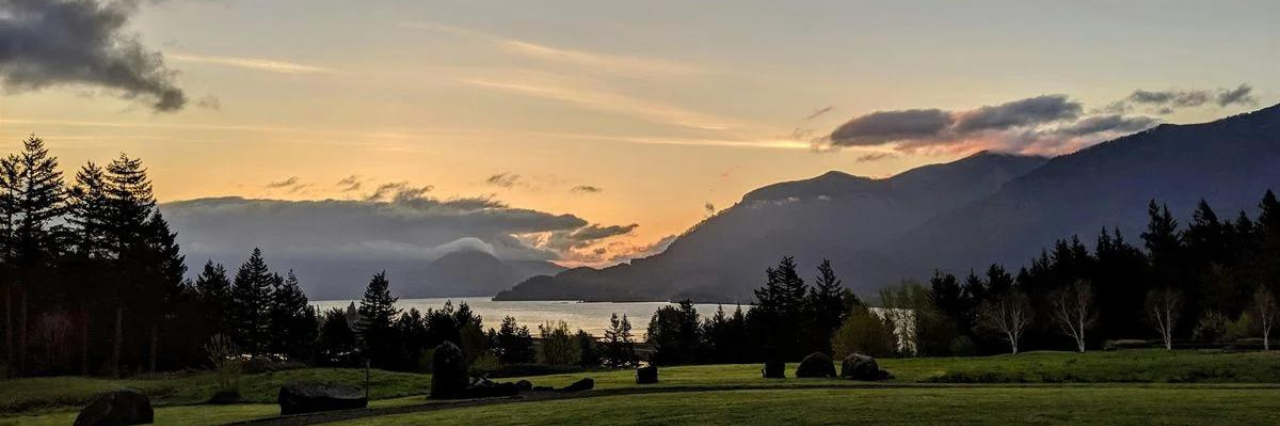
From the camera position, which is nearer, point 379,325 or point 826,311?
point 379,325

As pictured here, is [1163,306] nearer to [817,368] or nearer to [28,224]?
[817,368]

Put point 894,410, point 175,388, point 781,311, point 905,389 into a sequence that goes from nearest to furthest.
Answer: point 894,410, point 905,389, point 175,388, point 781,311

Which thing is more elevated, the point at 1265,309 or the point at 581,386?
the point at 1265,309

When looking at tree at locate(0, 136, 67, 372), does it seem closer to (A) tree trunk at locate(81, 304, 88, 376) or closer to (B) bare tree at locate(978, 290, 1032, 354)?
(A) tree trunk at locate(81, 304, 88, 376)

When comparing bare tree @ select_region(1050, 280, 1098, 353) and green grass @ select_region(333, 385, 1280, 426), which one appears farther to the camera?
bare tree @ select_region(1050, 280, 1098, 353)

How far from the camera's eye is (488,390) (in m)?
45.2

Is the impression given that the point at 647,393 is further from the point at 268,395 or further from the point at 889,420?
the point at 268,395

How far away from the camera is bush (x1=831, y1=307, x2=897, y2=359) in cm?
10244

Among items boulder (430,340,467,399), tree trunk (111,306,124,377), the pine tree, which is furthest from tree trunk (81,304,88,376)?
boulder (430,340,467,399)

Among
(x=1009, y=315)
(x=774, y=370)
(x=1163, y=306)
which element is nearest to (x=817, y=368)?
(x=774, y=370)

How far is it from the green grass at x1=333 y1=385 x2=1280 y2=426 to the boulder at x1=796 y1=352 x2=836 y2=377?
1548cm

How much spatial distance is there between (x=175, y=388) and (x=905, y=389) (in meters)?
49.5

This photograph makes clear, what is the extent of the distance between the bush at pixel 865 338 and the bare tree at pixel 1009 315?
11.0 m

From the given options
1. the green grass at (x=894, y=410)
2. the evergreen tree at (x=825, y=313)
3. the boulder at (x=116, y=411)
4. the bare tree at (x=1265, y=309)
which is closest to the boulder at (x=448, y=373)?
the green grass at (x=894, y=410)
